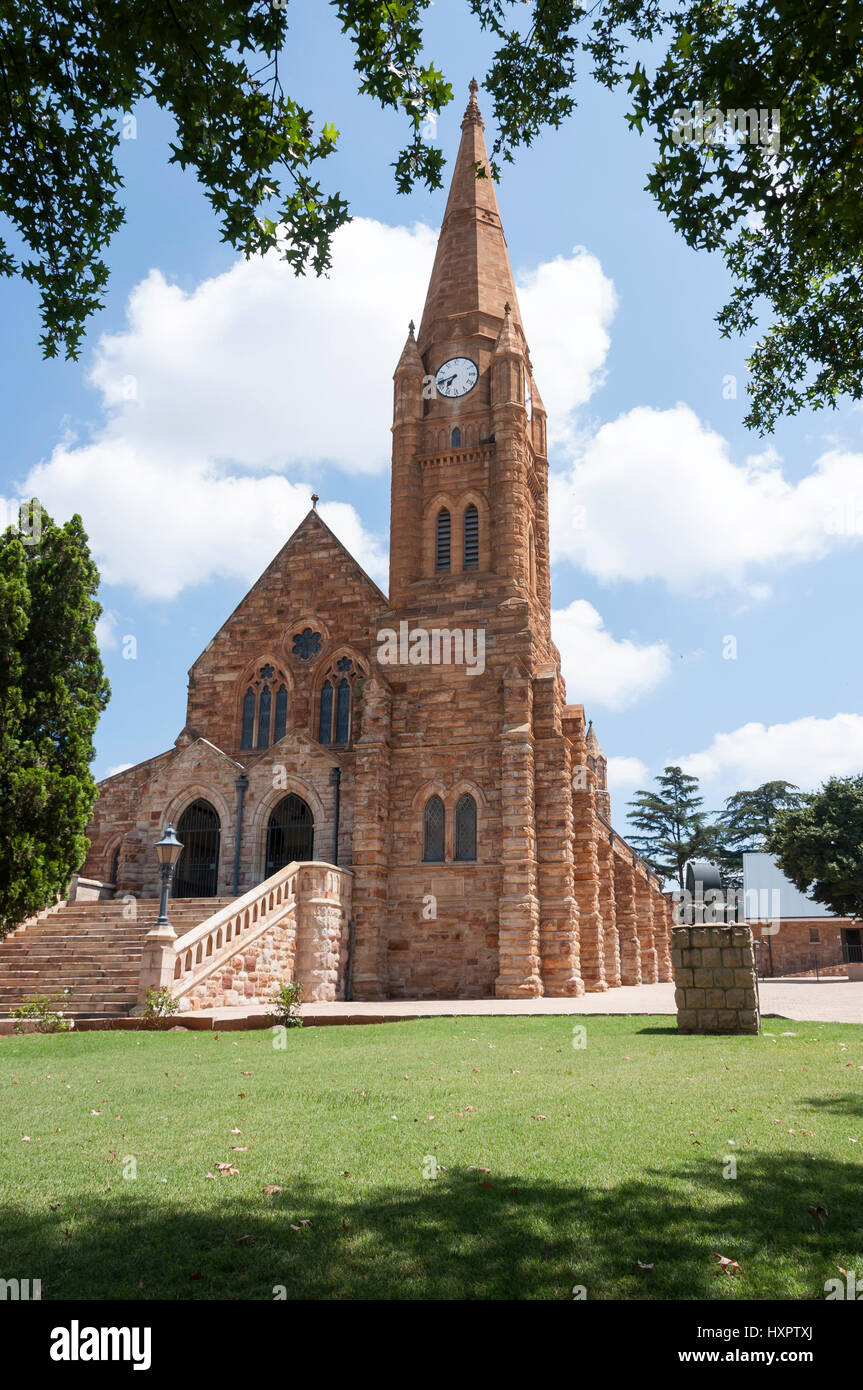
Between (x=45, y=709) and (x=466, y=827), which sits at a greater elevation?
(x=45, y=709)

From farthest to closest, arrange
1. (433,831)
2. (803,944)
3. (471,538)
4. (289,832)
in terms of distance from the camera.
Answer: (803,944)
(471,538)
(289,832)
(433,831)

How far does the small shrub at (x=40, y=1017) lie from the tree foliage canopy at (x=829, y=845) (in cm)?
3684

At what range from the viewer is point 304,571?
30.2 m

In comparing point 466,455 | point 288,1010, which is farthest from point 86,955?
point 466,455

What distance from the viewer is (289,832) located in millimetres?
26047

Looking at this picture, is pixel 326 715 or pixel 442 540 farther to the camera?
pixel 326 715

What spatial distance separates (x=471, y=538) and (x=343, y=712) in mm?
6478

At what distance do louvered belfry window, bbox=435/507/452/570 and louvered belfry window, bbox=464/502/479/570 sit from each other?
1.85ft

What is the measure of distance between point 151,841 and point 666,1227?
23.6 meters

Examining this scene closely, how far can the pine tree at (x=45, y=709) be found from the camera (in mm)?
18906

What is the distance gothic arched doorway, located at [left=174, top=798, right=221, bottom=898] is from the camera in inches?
1026

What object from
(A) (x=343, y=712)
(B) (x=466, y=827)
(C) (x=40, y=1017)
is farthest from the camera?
(A) (x=343, y=712)

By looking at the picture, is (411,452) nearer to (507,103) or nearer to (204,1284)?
(507,103)
